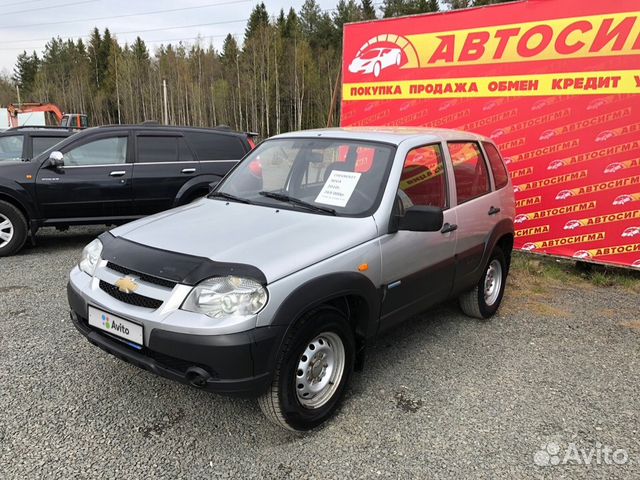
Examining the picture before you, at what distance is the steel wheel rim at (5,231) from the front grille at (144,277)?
4.66 metres

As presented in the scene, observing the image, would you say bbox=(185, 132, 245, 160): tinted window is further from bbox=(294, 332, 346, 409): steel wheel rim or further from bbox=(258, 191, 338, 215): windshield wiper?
bbox=(294, 332, 346, 409): steel wheel rim

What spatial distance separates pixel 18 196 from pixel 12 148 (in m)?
1.71

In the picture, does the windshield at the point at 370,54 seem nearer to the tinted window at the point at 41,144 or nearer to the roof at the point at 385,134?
the roof at the point at 385,134

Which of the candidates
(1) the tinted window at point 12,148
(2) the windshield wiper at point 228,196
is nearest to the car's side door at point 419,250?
(2) the windshield wiper at point 228,196

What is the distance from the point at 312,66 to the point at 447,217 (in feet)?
142

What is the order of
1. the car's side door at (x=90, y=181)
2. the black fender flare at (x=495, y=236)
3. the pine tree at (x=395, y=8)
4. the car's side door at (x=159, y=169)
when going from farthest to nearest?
the pine tree at (x=395, y=8) < the car's side door at (x=159, y=169) < the car's side door at (x=90, y=181) < the black fender flare at (x=495, y=236)

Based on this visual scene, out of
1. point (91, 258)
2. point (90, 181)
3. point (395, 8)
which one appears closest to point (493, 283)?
point (91, 258)

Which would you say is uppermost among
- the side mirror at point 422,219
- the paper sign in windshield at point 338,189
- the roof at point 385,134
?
the roof at point 385,134

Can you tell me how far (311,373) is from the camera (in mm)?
2867

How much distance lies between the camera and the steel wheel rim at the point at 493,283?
4.81 m

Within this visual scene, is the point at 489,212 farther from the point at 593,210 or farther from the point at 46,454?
the point at 46,454

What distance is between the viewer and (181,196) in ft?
23.1

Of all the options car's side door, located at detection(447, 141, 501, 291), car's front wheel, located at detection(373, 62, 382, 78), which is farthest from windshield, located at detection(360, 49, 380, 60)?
car's side door, located at detection(447, 141, 501, 291)

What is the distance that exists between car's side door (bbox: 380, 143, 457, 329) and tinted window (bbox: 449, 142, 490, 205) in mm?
204
